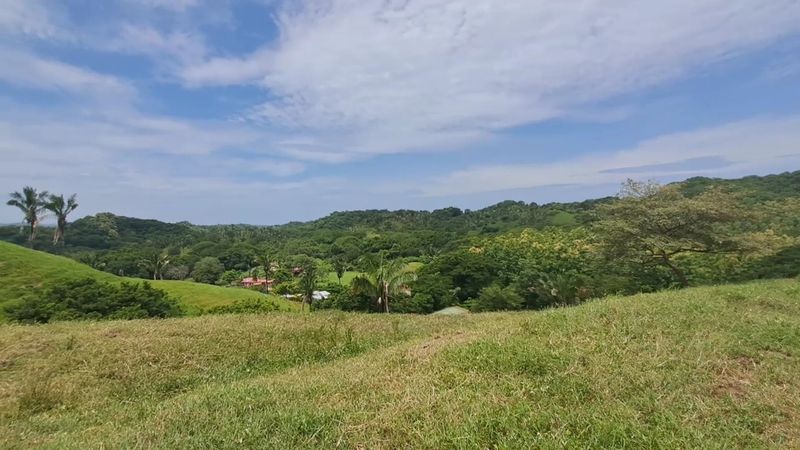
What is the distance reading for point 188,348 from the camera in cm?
847

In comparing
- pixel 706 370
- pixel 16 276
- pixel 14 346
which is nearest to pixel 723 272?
pixel 706 370

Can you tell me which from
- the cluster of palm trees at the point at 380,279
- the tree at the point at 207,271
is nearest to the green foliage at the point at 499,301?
the cluster of palm trees at the point at 380,279

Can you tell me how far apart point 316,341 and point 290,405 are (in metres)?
4.29

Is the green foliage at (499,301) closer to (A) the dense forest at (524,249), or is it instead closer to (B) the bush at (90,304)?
(A) the dense forest at (524,249)

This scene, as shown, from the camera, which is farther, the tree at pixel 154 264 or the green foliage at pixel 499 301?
the tree at pixel 154 264

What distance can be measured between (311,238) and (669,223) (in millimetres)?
102310

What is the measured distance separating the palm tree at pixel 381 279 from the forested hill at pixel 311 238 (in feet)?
84.0

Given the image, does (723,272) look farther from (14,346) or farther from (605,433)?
(14,346)

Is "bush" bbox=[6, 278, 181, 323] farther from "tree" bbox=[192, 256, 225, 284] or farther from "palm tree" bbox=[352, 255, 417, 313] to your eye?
"tree" bbox=[192, 256, 225, 284]

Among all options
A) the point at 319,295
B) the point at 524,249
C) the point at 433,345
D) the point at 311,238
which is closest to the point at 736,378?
→ the point at 433,345

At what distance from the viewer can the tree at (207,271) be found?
7556 centimetres

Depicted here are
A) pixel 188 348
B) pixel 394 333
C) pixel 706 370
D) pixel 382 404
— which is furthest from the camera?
pixel 394 333

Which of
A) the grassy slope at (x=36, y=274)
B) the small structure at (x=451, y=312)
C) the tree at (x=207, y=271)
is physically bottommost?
the tree at (x=207, y=271)

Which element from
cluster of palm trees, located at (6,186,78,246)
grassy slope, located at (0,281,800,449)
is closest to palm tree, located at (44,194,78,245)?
cluster of palm trees, located at (6,186,78,246)
